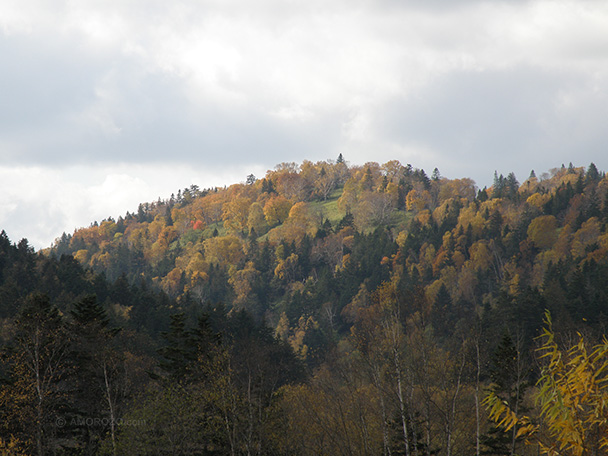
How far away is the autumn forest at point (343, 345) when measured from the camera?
26562 millimetres

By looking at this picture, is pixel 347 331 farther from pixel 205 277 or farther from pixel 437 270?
pixel 205 277

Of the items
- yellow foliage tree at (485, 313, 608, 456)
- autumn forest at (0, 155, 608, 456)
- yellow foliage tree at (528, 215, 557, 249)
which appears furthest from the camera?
yellow foliage tree at (528, 215, 557, 249)

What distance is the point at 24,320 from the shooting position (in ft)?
99.6

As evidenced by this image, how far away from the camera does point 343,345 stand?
117125 millimetres

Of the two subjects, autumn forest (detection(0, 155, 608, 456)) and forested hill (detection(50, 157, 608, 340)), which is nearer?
autumn forest (detection(0, 155, 608, 456))

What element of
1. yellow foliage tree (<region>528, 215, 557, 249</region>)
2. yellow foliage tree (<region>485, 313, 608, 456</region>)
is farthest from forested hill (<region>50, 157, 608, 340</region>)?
yellow foliage tree (<region>485, 313, 608, 456</region>)

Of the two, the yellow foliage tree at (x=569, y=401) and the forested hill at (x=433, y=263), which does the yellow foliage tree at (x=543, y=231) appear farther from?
the yellow foliage tree at (x=569, y=401)

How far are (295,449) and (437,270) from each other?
12795 cm

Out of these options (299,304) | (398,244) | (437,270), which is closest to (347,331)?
(299,304)

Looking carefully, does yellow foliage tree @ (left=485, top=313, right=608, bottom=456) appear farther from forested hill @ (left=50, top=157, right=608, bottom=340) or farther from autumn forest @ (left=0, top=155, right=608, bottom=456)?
forested hill @ (left=50, top=157, right=608, bottom=340)

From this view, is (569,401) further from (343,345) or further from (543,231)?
(543,231)

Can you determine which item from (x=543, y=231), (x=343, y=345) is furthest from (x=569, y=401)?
(x=543, y=231)

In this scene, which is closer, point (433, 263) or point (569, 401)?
point (569, 401)

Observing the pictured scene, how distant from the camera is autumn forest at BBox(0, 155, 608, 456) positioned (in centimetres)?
2656
